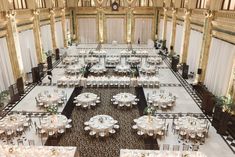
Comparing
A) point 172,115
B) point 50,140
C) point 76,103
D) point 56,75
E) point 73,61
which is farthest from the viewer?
point 73,61

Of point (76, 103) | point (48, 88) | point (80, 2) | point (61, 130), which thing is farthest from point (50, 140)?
point (80, 2)

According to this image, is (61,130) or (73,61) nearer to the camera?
(61,130)

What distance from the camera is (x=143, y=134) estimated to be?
9.29 metres

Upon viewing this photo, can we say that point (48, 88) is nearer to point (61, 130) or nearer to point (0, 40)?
point (0, 40)

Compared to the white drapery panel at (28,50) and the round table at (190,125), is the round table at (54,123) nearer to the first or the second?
the round table at (190,125)

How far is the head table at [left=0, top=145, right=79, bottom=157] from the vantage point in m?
7.00

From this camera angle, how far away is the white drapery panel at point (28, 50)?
15.9 metres

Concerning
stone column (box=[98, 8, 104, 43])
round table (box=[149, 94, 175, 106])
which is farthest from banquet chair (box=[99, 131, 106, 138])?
stone column (box=[98, 8, 104, 43])

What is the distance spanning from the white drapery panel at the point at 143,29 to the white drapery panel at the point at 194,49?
11711 mm

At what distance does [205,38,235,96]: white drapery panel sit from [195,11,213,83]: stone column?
33 centimetres

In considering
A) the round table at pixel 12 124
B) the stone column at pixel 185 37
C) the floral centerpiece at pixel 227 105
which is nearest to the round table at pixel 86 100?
the round table at pixel 12 124

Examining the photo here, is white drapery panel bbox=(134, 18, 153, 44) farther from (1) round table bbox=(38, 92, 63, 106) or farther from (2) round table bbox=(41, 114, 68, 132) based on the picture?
(2) round table bbox=(41, 114, 68, 132)

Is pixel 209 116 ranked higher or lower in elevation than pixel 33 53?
lower

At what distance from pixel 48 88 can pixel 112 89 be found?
4.14 m
